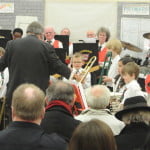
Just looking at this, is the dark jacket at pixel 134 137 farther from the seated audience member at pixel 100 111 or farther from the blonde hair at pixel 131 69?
the blonde hair at pixel 131 69

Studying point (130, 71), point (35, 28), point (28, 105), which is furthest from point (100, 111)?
point (35, 28)

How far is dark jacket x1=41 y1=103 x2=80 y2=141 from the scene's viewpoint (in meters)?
3.74

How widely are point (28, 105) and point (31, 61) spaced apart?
8.58 ft

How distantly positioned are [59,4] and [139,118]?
8.81 metres

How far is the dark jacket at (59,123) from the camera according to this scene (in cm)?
374

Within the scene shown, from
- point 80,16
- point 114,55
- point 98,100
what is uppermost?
point 80,16

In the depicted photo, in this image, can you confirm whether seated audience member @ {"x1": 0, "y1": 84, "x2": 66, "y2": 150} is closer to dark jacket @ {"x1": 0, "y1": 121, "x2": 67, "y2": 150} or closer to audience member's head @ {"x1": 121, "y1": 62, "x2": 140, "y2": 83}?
dark jacket @ {"x1": 0, "y1": 121, "x2": 67, "y2": 150}

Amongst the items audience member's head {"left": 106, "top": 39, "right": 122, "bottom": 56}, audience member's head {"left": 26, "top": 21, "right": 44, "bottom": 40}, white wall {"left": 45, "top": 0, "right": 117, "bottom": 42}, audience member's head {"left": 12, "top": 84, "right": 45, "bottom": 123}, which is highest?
white wall {"left": 45, "top": 0, "right": 117, "bottom": 42}

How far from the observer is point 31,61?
18.5ft

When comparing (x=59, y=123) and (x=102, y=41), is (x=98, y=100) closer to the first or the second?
(x=59, y=123)

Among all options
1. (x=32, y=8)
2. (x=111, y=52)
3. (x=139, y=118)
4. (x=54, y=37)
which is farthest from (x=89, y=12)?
(x=139, y=118)

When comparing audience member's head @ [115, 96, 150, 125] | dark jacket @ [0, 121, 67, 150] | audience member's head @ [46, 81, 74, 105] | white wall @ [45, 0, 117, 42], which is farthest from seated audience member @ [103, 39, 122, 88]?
dark jacket @ [0, 121, 67, 150]

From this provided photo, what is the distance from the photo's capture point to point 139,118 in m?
3.39

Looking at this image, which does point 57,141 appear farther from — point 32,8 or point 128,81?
point 32,8
